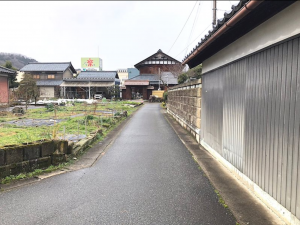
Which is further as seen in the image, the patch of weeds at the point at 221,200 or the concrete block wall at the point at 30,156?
the concrete block wall at the point at 30,156

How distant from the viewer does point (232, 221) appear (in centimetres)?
317

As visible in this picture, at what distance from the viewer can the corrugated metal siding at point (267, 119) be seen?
2.96 metres

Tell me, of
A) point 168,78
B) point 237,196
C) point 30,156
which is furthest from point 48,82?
point 237,196

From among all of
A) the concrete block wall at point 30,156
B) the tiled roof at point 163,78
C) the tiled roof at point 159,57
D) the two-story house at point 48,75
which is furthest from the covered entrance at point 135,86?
the concrete block wall at point 30,156

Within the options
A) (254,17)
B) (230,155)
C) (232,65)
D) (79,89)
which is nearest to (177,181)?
(230,155)

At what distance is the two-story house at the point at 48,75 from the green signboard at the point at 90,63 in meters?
22.2

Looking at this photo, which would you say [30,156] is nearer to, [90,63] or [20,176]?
[20,176]

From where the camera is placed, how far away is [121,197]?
3.96 meters

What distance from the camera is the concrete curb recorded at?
321cm

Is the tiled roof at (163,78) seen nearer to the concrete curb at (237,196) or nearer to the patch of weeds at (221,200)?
the concrete curb at (237,196)

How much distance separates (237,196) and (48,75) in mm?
48934

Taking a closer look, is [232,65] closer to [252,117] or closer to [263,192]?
[252,117]

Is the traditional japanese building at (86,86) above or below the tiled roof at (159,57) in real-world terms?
below

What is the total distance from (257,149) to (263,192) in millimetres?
683
